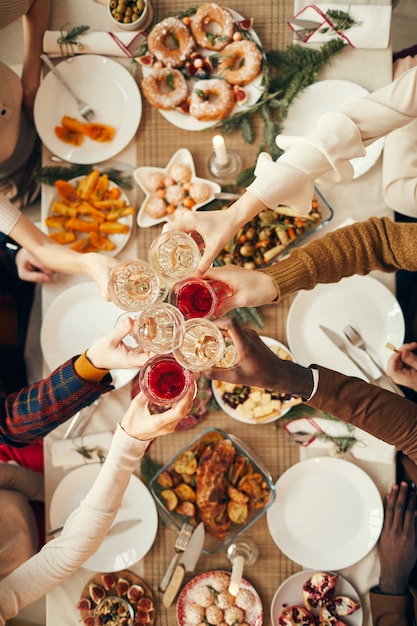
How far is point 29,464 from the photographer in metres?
1.98

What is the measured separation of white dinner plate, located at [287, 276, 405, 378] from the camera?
64.7 inches

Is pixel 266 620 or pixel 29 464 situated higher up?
pixel 29 464

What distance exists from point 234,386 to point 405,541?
0.73 m

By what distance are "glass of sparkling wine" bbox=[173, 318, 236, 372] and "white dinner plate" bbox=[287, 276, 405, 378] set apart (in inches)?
16.2

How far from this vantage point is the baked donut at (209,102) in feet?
5.53

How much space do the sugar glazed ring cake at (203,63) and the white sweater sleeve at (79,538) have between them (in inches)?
42.9

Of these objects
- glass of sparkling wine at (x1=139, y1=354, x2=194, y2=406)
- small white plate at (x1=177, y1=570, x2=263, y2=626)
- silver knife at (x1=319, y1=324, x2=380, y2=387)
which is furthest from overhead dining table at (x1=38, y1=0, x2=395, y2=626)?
glass of sparkling wine at (x1=139, y1=354, x2=194, y2=406)

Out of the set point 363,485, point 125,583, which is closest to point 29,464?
point 125,583

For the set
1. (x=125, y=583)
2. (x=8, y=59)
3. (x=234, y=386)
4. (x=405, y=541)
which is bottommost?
(x=125, y=583)

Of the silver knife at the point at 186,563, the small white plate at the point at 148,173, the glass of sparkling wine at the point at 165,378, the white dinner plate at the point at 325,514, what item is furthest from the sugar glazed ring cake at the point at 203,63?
the silver knife at the point at 186,563

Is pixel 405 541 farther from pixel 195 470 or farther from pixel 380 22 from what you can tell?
pixel 380 22

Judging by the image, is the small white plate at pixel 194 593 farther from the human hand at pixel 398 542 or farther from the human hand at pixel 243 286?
the human hand at pixel 243 286

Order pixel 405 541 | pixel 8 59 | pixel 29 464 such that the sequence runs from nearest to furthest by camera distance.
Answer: pixel 405 541 → pixel 29 464 → pixel 8 59

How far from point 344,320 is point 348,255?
0.99 ft
